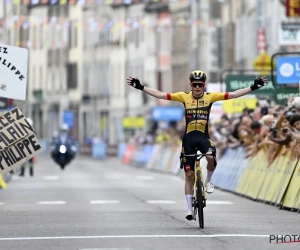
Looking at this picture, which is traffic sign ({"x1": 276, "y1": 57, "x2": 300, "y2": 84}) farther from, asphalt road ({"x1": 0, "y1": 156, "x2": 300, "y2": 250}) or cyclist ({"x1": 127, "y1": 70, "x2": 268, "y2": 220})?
cyclist ({"x1": 127, "y1": 70, "x2": 268, "y2": 220})

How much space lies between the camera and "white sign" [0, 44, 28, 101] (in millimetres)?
24000

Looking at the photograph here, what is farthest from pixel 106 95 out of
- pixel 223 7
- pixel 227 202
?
pixel 227 202

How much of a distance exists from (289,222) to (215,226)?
138 cm

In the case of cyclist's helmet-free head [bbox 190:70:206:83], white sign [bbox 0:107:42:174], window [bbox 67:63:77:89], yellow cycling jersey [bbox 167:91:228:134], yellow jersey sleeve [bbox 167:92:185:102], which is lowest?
window [bbox 67:63:77:89]

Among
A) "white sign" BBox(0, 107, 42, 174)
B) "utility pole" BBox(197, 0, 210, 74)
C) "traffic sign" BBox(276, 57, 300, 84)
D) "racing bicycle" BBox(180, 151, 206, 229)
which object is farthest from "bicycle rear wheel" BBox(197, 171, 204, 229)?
"utility pole" BBox(197, 0, 210, 74)

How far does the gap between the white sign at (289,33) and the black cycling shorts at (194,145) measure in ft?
50.5

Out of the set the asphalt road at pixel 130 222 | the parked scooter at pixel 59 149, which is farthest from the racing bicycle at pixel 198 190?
the parked scooter at pixel 59 149

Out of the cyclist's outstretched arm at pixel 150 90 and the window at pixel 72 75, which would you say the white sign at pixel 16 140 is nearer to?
the cyclist's outstretched arm at pixel 150 90

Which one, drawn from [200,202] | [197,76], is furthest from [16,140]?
[200,202]

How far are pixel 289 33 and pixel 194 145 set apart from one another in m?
15.6

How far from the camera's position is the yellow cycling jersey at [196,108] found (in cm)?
1906

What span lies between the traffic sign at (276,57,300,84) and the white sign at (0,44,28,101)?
7610mm

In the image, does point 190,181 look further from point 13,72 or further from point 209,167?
point 13,72

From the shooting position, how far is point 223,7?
75.6m
